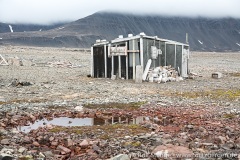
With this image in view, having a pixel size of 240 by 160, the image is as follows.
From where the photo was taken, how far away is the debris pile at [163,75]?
23938 millimetres

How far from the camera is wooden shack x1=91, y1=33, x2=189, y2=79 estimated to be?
24.5 metres

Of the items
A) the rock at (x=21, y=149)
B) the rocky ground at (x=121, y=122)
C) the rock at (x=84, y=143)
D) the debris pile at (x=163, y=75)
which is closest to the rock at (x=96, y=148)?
the rocky ground at (x=121, y=122)

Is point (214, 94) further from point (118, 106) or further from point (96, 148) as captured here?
point (96, 148)

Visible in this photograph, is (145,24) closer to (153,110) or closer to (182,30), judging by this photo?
(182,30)

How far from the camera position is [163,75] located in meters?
24.6

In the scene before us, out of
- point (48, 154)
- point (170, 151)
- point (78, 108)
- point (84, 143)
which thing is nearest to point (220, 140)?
point (170, 151)

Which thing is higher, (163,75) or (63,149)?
(163,75)

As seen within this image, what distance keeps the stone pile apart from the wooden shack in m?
0.62

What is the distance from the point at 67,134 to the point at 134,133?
182cm

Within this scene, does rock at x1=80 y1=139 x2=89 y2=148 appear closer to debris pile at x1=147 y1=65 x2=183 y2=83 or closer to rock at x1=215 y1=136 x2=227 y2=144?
rock at x1=215 y1=136 x2=227 y2=144

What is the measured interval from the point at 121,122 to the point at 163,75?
42.7 feet

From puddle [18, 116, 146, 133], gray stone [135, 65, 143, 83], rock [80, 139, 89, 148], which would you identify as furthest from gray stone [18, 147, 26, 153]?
gray stone [135, 65, 143, 83]

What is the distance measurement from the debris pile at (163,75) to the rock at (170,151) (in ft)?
52.3

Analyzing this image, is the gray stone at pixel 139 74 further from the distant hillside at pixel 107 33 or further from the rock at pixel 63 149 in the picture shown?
the distant hillside at pixel 107 33
